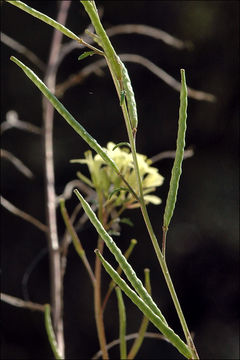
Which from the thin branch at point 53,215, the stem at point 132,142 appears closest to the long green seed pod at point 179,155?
the stem at point 132,142

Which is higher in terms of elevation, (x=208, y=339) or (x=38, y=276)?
(x=38, y=276)

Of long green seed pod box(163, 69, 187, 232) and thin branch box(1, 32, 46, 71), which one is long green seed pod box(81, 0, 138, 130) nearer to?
long green seed pod box(163, 69, 187, 232)

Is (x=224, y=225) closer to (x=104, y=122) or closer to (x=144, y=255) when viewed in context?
(x=144, y=255)

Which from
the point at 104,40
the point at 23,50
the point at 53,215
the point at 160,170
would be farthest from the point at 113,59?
the point at 160,170

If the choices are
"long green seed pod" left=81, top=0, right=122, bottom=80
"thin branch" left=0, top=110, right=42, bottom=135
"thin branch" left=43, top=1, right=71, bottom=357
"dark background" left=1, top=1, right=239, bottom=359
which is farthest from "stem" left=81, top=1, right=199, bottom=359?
"dark background" left=1, top=1, right=239, bottom=359

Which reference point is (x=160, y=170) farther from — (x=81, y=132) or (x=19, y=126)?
(x=81, y=132)

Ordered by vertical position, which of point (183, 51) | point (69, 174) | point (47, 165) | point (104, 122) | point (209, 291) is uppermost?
point (183, 51)

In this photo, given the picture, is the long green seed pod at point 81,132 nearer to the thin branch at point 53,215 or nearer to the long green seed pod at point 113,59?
the long green seed pod at point 113,59

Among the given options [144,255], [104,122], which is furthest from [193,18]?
[144,255]
